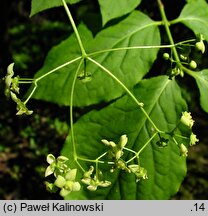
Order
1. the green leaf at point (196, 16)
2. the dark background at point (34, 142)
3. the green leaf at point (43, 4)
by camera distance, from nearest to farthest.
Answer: the green leaf at point (43, 4) < the green leaf at point (196, 16) < the dark background at point (34, 142)

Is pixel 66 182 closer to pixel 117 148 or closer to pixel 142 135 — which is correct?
pixel 117 148

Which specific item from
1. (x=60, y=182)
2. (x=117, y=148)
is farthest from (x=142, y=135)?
(x=60, y=182)

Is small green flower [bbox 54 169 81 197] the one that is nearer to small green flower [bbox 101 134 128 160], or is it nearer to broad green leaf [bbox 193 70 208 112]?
small green flower [bbox 101 134 128 160]

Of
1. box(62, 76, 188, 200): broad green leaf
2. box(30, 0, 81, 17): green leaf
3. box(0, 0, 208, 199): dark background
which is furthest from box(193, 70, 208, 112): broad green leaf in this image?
box(0, 0, 208, 199): dark background

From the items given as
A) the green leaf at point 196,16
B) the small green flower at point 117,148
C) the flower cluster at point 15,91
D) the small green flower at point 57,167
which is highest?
the green leaf at point 196,16

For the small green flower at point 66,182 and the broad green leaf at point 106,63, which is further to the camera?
the broad green leaf at point 106,63

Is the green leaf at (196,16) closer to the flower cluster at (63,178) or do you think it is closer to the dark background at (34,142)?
the flower cluster at (63,178)

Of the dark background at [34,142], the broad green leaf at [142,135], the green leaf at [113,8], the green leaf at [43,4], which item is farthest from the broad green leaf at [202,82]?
the dark background at [34,142]
